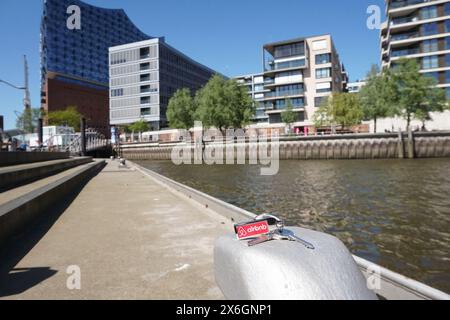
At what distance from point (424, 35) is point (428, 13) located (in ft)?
14.1

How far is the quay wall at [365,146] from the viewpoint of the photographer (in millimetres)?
43438

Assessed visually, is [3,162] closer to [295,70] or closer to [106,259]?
[106,259]

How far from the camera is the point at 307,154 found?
50219 mm

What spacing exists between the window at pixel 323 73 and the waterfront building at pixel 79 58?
247 feet

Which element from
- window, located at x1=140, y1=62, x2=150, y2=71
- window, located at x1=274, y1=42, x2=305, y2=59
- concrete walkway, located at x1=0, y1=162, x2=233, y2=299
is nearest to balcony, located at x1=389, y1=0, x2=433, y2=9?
window, located at x1=274, y1=42, x2=305, y2=59

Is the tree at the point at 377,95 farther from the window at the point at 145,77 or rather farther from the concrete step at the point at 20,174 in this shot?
the window at the point at 145,77

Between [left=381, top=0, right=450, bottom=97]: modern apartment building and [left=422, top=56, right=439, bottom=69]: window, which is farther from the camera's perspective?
[left=422, top=56, right=439, bottom=69]: window

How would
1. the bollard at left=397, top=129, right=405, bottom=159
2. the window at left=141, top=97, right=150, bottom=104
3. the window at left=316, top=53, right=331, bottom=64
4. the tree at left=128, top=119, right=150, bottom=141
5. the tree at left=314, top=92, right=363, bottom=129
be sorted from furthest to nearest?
1. the window at left=141, top=97, right=150, bottom=104
2. the tree at left=128, top=119, right=150, bottom=141
3. the window at left=316, top=53, right=331, bottom=64
4. the tree at left=314, top=92, right=363, bottom=129
5. the bollard at left=397, top=129, right=405, bottom=159

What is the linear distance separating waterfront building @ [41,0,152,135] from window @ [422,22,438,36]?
Result: 316 feet

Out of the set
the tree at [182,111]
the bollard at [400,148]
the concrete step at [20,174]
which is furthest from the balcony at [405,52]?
the concrete step at [20,174]

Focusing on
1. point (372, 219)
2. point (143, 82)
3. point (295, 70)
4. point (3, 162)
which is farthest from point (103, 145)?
point (372, 219)

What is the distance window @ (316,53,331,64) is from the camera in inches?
2943

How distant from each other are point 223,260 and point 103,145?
227ft

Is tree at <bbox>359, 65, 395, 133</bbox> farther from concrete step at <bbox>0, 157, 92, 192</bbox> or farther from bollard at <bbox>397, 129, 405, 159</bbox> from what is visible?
concrete step at <bbox>0, 157, 92, 192</bbox>
